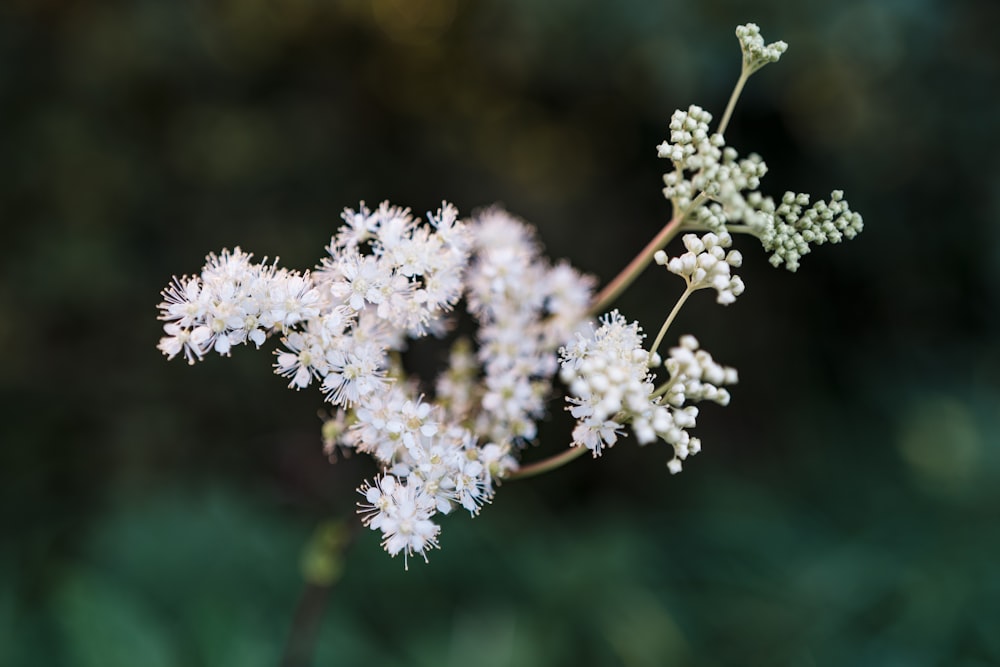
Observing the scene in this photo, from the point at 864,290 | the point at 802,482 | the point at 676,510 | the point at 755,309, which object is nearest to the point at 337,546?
the point at 676,510

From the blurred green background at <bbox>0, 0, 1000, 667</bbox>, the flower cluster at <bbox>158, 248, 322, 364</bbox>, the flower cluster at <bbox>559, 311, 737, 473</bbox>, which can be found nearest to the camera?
the flower cluster at <bbox>559, 311, 737, 473</bbox>

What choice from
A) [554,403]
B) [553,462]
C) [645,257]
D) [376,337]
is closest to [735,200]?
[645,257]

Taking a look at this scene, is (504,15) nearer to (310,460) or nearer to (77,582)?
(310,460)

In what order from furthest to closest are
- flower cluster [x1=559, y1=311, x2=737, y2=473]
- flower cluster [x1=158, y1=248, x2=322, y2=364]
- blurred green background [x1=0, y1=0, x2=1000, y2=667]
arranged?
blurred green background [x1=0, y1=0, x2=1000, y2=667], flower cluster [x1=158, y1=248, x2=322, y2=364], flower cluster [x1=559, y1=311, x2=737, y2=473]

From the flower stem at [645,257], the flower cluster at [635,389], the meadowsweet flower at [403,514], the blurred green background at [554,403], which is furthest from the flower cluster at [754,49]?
the blurred green background at [554,403]

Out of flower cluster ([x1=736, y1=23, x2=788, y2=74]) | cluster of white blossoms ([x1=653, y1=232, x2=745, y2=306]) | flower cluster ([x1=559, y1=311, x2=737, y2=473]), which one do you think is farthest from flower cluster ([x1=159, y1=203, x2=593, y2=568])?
flower cluster ([x1=736, y1=23, x2=788, y2=74])

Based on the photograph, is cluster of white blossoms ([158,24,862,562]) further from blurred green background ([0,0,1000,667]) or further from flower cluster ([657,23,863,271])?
blurred green background ([0,0,1000,667])

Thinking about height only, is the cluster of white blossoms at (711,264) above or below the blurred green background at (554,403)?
below

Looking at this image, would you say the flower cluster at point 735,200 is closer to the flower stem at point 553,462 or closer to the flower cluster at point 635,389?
the flower cluster at point 635,389

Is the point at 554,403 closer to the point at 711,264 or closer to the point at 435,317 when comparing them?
the point at 435,317
